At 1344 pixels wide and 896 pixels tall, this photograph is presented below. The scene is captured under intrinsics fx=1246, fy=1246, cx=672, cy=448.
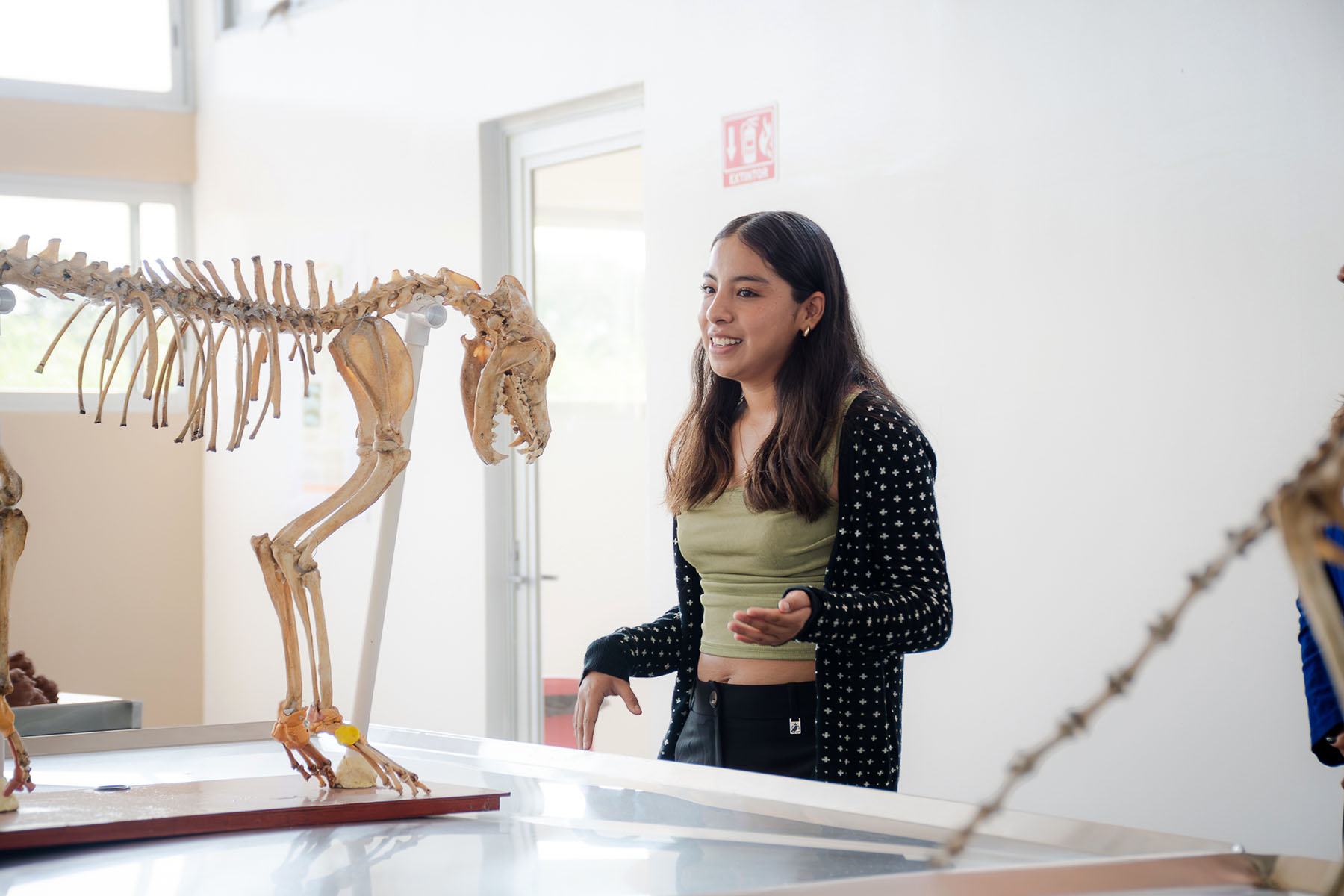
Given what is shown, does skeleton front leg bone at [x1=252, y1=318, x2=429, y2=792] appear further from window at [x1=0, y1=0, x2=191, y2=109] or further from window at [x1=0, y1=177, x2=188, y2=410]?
window at [x1=0, y1=0, x2=191, y2=109]

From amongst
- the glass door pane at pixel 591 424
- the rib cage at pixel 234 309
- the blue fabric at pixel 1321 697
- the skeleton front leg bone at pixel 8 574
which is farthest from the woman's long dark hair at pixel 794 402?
the glass door pane at pixel 591 424

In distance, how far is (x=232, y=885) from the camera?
0.98 metres

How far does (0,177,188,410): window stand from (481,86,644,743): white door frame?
1.73 meters

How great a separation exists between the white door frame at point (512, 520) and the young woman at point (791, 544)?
2135mm

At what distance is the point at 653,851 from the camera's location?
3.52 feet

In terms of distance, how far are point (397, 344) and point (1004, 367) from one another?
1.42 m

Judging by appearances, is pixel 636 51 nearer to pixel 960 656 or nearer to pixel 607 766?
pixel 960 656

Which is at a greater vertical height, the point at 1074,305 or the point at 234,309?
the point at 1074,305

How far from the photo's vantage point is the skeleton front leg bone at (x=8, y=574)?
48.6 inches

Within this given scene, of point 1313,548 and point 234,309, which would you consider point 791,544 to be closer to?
point 234,309

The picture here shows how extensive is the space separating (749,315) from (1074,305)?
1.05 metres

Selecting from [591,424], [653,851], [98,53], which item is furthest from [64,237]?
[653,851]

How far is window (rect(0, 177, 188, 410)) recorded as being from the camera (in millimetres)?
4746

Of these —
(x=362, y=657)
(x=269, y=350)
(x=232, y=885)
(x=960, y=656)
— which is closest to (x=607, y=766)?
(x=362, y=657)
